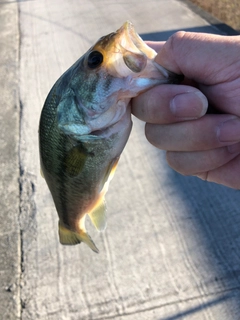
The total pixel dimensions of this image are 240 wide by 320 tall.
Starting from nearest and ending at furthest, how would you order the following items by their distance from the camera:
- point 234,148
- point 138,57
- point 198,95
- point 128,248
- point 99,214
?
point 138,57 < point 198,95 < point 234,148 < point 99,214 < point 128,248

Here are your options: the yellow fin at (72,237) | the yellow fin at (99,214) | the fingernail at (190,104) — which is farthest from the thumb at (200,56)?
the yellow fin at (72,237)

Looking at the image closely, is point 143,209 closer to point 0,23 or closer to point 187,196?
point 187,196

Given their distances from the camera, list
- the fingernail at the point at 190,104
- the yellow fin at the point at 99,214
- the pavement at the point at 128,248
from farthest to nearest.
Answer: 1. the pavement at the point at 128,248
2. the yellow fin at the point at 99,214
3. the fingernail at the point at 190,104

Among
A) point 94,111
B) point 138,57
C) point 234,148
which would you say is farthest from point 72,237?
point 138,57

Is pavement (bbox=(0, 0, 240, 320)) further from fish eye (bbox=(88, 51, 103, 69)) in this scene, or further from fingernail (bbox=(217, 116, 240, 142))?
fish eye (bbox=(88, 51, 103, 69))

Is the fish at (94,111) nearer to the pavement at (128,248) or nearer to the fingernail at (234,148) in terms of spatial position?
the fingernail at (234,148)

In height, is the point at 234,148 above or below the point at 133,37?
below

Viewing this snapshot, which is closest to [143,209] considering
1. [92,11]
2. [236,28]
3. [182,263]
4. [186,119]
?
[182,263]

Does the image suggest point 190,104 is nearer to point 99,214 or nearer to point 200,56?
point 200,56
